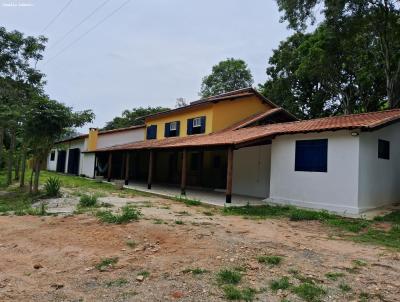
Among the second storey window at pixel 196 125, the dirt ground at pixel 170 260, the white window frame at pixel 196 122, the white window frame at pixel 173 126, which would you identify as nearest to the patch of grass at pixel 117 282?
the dirt ground at pixel 170 260

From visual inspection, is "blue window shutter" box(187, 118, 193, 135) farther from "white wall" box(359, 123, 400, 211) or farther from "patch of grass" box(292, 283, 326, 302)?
"patch of grass" box(292, 283, 326, 302)

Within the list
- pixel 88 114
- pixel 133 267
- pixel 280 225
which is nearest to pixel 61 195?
pixel 88 114

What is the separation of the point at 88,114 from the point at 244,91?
37.3 ft

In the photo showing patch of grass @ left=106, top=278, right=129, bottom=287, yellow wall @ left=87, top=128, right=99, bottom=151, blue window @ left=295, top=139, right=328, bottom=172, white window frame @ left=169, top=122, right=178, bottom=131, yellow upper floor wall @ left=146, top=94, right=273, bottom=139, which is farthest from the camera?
yellow wall @ left=87, top=128, right=99, bottom=151

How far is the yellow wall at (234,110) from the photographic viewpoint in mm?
21078

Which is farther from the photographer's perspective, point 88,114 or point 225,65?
point 225,65

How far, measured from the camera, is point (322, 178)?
12.0 m

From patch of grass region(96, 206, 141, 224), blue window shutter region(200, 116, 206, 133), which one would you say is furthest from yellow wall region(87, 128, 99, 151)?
patch of grass region(96, 206, 141, 224)

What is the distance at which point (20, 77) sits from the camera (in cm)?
2088

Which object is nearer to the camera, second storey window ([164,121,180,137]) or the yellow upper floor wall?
the yellow upper floor wall

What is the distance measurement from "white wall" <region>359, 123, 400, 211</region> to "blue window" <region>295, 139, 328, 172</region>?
1.21 meters

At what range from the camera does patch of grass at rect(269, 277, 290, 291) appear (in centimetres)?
470

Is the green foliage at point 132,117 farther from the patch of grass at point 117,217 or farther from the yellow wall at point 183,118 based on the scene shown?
the patch of grass at point 117,217

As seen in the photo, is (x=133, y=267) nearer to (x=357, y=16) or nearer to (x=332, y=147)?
(x=332, y=147)
